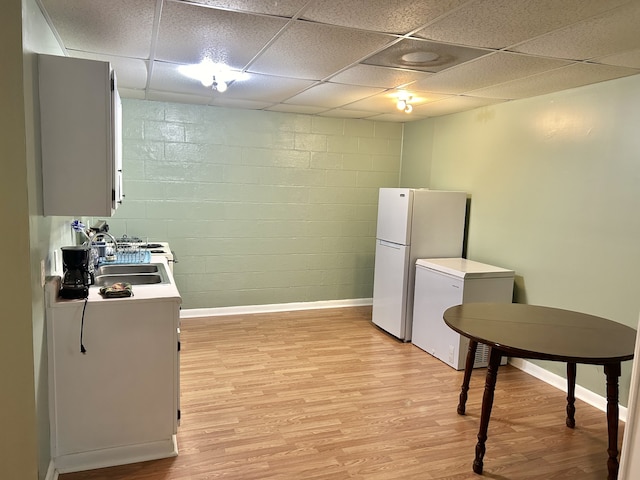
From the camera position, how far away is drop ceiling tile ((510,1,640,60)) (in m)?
2.07

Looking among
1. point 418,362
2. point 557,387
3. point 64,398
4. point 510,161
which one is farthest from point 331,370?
point 510,161

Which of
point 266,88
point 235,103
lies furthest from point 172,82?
point 235,103

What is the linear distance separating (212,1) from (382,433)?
259 centimetres

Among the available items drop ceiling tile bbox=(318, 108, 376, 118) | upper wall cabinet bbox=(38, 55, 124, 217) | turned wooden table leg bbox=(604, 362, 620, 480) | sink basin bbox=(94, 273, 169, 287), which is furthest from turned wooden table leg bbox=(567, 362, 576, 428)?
drop ceiling tile bbox=(318, 108, 376, 118)

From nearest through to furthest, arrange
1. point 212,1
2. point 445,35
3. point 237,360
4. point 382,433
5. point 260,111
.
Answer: point 212,1 < point 445,35 < point 382,433 < point 237,360 < point 260,111

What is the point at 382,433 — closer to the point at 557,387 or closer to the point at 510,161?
the point at 557,387

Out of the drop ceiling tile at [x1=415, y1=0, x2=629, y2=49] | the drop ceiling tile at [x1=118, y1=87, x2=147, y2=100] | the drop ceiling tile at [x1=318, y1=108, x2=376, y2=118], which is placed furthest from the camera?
the drop ceiling tile at [x1=318, y1=108, x2=376, y2=118]

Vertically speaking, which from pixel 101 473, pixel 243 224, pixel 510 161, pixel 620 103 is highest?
pixel 620 103

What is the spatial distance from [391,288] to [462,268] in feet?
3.01

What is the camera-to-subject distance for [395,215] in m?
4.66

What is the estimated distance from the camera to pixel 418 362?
4.11 meters

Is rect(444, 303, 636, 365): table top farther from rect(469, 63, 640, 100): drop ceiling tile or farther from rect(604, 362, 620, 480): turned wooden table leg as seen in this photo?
rect(469, 63, 640, 100): drop ceiling tile

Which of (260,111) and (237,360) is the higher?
(260,111)

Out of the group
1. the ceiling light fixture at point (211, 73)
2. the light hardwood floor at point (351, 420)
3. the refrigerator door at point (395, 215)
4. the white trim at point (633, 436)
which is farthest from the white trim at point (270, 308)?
the white trim at point (633, 436)
